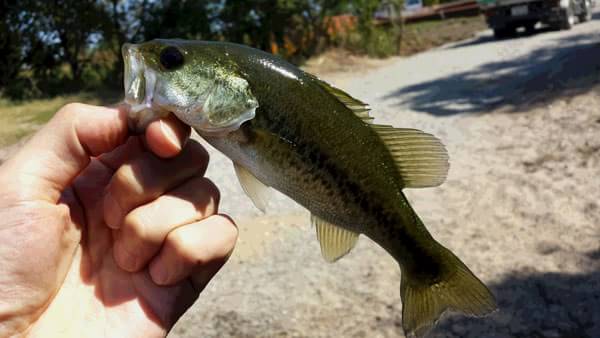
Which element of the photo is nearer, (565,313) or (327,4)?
(565,313)

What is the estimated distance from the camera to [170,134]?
188cm

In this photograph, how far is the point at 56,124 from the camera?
79.4 inches

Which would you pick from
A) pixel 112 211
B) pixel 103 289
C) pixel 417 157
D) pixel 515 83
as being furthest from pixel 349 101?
pixel 515 83

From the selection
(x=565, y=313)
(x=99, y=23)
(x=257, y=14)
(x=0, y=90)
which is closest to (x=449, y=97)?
(x=565, y=313)

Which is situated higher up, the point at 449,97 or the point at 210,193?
the point at 210,193

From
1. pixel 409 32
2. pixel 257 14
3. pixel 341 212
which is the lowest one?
pixel 409 32

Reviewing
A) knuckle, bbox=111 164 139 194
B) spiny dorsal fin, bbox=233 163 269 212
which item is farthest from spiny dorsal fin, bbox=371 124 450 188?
knuckle, bbox=111 164 139 194

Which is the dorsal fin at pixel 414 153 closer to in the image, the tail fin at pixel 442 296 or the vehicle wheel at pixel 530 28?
the tail fin at pixel 442 296

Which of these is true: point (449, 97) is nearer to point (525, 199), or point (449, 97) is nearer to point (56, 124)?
point (525, 199)

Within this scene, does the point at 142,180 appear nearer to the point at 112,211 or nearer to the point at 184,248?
the point at 112,211

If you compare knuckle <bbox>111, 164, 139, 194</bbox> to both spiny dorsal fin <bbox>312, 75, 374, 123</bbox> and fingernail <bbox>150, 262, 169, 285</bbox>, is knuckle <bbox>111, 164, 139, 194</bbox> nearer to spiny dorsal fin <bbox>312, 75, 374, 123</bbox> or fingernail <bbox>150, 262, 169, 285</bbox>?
fingernail <bbox>150, 262, 169, 285</bbox>

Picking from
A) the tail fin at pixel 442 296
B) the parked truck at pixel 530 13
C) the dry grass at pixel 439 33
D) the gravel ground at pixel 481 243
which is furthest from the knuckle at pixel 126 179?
the dry grass at pixel 439 33

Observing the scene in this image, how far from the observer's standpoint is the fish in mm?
1880

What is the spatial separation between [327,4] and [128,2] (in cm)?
685
